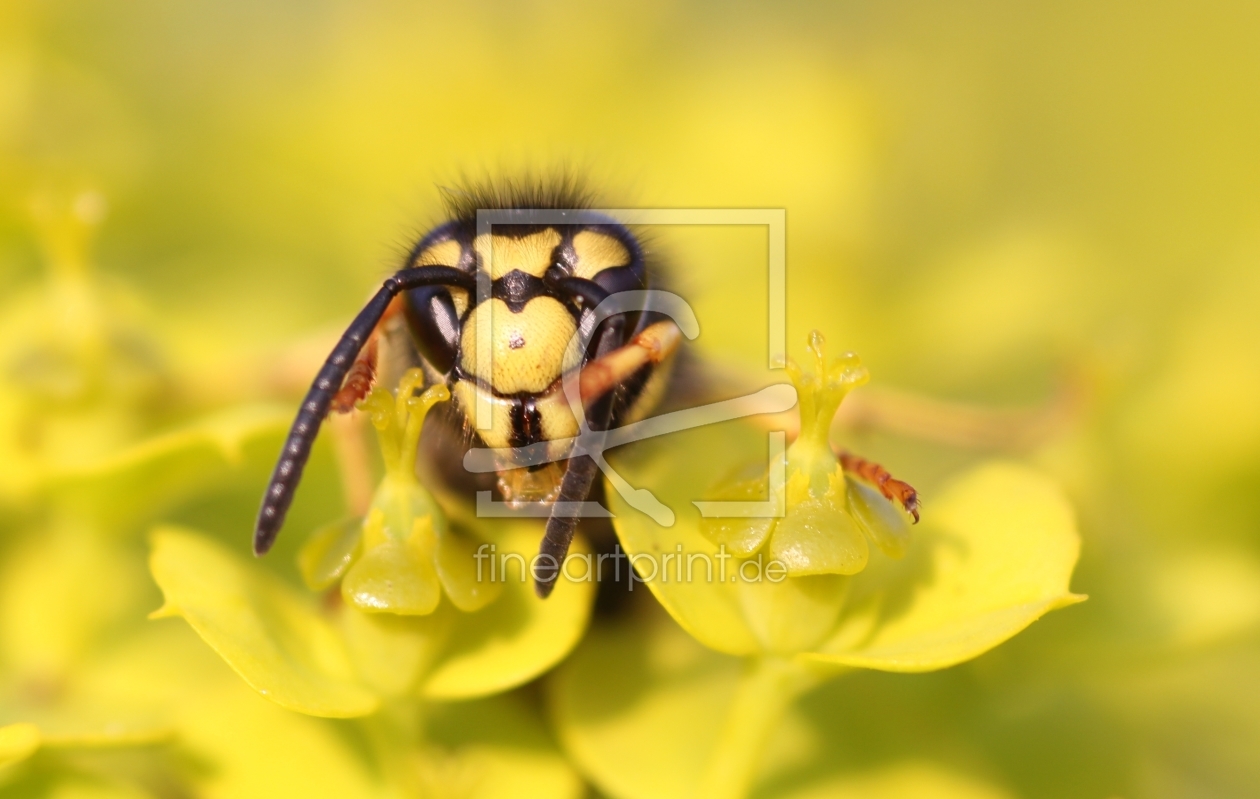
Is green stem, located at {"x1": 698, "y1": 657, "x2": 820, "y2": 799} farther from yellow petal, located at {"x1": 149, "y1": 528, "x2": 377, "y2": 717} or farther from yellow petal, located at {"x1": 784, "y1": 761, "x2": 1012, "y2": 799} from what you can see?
yellow petal, located at {"x1": 149, "y1": 528, "x2": 377, "y2": 717}

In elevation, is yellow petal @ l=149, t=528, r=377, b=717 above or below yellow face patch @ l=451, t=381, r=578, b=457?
below

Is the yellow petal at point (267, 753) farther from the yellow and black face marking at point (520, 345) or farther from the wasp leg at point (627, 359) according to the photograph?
the wasp leg at point (627, 359)

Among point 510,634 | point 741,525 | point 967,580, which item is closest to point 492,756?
point 510,634

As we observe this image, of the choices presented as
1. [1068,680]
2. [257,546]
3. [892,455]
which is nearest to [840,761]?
[1068,680]

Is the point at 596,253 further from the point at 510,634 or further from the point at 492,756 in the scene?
the point at 492,756

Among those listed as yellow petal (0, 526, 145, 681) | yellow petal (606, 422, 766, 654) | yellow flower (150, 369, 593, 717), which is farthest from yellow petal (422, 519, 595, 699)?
yellow petal (0, 526, 145, 681)

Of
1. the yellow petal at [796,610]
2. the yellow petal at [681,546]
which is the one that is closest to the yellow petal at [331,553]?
the yellow petal at [681,546]
